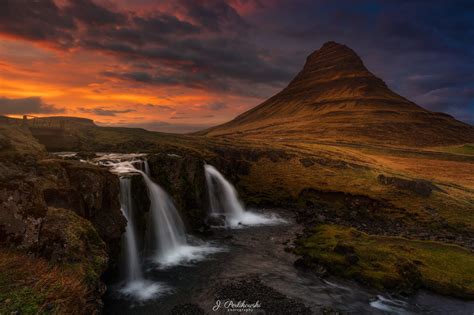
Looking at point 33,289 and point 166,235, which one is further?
point 166,235

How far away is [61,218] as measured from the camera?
62.6 ft

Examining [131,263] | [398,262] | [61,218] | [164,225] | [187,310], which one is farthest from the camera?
[164,225]

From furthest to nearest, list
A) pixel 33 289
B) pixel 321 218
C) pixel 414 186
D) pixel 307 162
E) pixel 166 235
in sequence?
pixel 307 162
pixel 414 186
pixel 321 218
pixel 166 235
pixel 33 289

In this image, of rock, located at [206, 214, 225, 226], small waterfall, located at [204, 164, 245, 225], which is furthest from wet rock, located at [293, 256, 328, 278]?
small waterfall, located at [204, 164, 245, 225]

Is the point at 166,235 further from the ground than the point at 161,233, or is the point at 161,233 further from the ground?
the point at 161,233

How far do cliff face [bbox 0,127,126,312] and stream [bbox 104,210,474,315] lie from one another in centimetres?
517

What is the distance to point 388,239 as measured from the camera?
3491 cm

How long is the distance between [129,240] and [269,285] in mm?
13601

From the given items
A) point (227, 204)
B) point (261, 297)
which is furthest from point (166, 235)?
point (227, 204)

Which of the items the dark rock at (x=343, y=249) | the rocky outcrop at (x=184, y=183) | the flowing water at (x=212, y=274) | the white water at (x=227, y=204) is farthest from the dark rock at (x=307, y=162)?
the dark rock at (x=343, y=249)

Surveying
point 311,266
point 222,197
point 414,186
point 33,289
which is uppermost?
point 33,289

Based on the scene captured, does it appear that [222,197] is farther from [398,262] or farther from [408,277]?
[408,277]

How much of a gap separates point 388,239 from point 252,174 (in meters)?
35.3

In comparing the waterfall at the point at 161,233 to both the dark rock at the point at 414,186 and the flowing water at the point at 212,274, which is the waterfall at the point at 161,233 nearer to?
the flowing water at the point at 212,274
